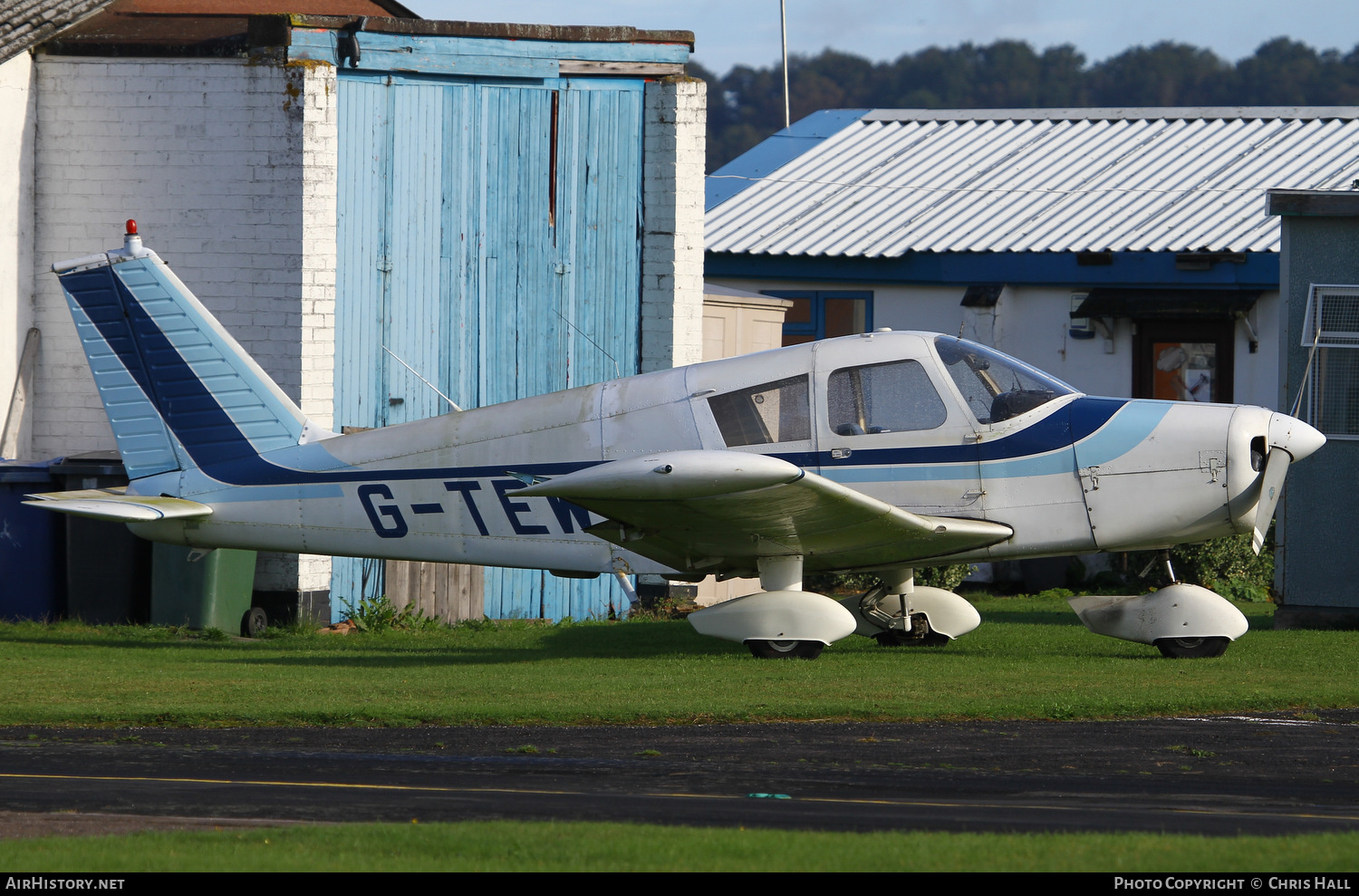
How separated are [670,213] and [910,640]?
17.5 ft

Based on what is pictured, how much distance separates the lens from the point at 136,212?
14.8 meters

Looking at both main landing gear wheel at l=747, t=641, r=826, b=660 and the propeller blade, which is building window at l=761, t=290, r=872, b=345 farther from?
the propeller blade

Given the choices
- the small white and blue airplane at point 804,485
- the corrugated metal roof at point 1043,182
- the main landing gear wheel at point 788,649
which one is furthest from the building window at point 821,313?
the main landing gear wheel at point 788,649

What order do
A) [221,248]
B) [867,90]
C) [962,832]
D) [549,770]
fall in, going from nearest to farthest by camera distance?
[962,832]
[549,770]
[221,248]
[867,90]

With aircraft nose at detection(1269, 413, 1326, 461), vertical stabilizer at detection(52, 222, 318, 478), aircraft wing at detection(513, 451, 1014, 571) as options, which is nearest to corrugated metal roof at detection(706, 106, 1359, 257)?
aircraft nose at detection(1269, 413, 1326, 461)

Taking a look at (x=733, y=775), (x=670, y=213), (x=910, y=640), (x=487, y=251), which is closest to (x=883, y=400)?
(x=910, y=640)

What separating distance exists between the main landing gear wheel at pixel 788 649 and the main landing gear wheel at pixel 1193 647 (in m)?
2.28

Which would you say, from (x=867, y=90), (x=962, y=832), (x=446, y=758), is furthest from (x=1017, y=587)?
(x=867, y=90)

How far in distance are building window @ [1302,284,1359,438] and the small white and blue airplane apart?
8.44 feet

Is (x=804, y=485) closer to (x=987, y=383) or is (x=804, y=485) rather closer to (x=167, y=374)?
(x=987, y=383)

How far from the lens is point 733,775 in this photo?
23.1 feet

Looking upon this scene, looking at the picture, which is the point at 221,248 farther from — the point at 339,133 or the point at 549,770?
the point at 549,770

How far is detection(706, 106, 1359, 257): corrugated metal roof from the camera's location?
20.7m

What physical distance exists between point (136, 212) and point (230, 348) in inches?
128
